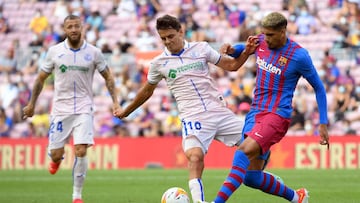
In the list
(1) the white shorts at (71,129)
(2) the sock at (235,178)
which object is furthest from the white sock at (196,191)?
(1) the white shorts at (71,129)

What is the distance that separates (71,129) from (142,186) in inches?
155

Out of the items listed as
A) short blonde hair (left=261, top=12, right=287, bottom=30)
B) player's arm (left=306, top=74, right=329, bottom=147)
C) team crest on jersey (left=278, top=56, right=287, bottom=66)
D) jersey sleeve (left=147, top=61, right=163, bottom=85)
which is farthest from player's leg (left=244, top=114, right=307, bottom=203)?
jersey sleeve (left=147, top=61, right=163, bottom=85)

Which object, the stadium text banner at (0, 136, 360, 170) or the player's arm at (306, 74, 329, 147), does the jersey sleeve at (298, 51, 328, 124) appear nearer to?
the player's arm at (306, 74, 329, 147)

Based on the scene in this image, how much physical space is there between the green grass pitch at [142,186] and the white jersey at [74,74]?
1.41 meters

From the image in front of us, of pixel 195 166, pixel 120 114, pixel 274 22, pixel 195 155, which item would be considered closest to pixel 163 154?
pixel 120 114

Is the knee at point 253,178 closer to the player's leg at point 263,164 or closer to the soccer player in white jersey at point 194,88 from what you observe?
the player's leg at point 263,164

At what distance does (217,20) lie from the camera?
94.3 feet

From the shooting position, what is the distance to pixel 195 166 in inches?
416

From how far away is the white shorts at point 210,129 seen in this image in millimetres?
10922

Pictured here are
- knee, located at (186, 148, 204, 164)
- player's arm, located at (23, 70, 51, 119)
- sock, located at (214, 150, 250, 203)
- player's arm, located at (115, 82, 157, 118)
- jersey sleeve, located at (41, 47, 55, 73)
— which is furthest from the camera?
player's arm, located at (23, 70, 51, 119)

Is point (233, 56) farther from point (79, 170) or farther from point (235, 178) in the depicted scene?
point (79, 170)

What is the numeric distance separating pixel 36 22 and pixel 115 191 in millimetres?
17211

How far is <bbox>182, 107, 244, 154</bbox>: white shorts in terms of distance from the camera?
10.9 metres

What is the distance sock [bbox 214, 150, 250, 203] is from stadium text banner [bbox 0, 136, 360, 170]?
12.8 m
